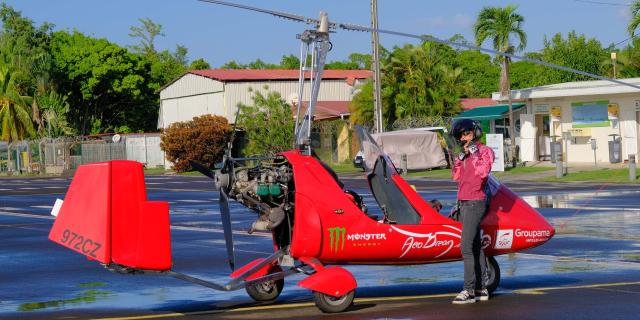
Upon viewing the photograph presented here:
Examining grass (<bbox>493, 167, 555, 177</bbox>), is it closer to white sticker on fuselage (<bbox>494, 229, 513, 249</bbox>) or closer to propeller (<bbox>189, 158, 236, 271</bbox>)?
white sticker on fuselage (<bbox>494, 229, 513, 249</bbox>)

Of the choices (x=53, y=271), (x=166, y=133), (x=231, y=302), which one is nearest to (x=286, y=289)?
(x=231, y=302)

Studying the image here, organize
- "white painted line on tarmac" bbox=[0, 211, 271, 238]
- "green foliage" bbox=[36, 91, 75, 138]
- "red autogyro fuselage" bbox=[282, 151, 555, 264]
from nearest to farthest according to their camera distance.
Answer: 1. "red autogyro fuselage" bbox=[282, 151, 555, 264]
2. "white painted line on tarmac" bbox=[0, 211, 271, 238]
3. "green foliage" bbox=[36, 91, 75, 138]

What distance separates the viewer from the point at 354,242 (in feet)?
33.1

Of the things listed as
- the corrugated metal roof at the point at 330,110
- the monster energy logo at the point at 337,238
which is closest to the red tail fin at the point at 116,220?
the monster energy logo at the point at 337,238

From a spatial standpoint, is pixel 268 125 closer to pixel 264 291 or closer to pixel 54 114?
pixel 54 114

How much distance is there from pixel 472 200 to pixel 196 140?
53013 mm

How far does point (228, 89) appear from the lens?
7012 cm

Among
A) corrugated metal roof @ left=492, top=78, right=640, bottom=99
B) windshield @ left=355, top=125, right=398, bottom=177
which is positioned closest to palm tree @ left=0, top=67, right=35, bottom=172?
corrugated metal roof @ left=492, top=78, right=640, bottom=99

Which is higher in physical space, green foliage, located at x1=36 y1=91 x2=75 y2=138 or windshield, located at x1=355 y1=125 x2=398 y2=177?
green foliage, located at x1=36 y1=91 x2=75 y2=138

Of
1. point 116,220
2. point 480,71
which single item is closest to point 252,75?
point 480,71

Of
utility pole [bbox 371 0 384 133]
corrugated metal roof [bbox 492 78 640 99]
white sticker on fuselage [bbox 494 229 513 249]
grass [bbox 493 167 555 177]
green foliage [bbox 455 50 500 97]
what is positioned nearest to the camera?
white sticker on fuselage [bbox 494 229 513 249]

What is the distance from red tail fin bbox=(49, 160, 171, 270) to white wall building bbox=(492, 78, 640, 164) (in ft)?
115

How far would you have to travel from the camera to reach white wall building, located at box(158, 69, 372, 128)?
70.2 m

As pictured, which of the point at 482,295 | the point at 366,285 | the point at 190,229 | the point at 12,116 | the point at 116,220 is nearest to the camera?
the point at 116,220
